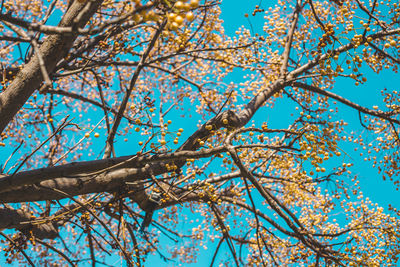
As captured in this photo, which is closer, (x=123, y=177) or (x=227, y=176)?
(x=123, y=177)

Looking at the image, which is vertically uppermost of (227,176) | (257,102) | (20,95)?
(257,102)

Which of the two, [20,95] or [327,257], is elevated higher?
[327,257]

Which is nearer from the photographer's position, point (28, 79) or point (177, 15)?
point (177, 15)

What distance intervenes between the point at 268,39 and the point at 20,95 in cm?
397

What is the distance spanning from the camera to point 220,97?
7715 mm

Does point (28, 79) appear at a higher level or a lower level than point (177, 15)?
higher

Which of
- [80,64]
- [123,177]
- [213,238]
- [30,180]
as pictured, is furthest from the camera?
[213,238]

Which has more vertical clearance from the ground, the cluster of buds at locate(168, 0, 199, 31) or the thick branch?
the thick branch

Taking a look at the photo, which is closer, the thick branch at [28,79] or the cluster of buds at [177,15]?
the cluster of buds at [177,15]

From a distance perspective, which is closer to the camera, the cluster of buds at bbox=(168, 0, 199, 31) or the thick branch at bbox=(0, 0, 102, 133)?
the cluster of buds at bbox=(168, 0, 199, 31)

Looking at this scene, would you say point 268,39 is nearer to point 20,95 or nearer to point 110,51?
point 110,51

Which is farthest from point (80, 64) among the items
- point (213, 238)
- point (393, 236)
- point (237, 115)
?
point (213, 238)

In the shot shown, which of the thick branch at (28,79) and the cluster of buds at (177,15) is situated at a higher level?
the thick branch at (28,79)

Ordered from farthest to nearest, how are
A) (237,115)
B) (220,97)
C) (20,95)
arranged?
(220,97) < (237,115) < (20,95)
